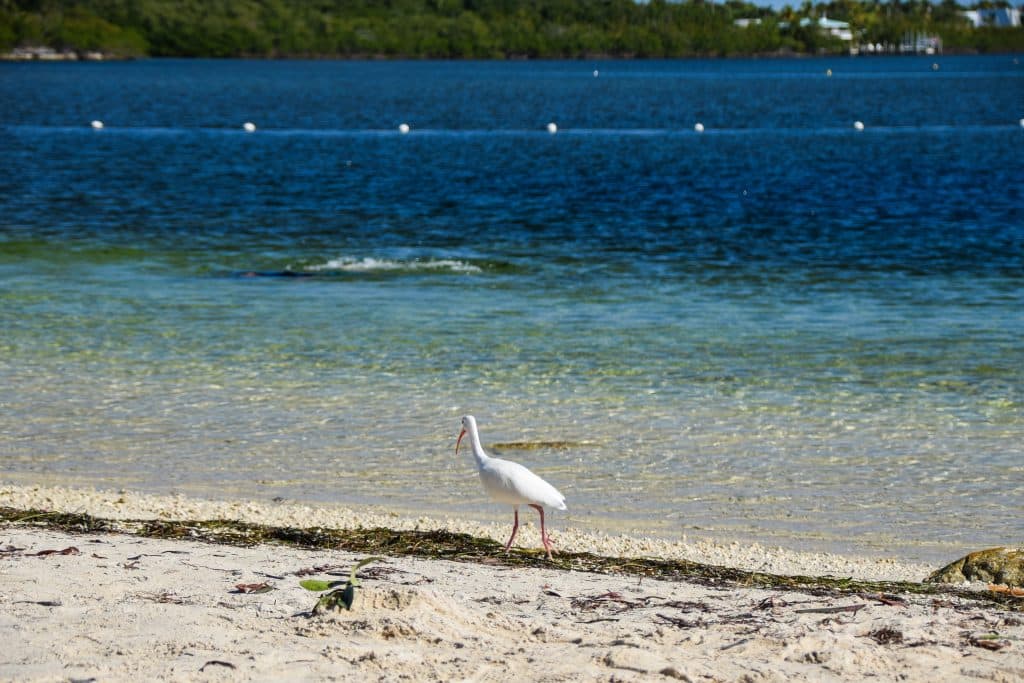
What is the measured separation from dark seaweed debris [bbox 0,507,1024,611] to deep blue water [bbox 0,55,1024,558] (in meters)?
1.42

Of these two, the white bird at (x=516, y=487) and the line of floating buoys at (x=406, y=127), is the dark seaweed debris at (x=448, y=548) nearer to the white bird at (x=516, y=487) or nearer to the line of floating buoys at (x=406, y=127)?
the white bird at (x=516, y=487)

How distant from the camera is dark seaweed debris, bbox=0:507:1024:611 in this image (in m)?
8.24

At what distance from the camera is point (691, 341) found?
1803 centimetres

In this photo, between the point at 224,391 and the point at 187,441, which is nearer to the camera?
the point at 187,441

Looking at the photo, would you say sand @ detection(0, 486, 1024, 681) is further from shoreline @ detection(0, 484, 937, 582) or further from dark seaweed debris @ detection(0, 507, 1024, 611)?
shoreline @ detection(0, 484, 937, 582)

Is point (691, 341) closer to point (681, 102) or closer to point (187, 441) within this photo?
point (187, 441)

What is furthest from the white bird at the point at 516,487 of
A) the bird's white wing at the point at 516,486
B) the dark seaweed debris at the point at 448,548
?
the dark seaweed debris at the point at 448,548

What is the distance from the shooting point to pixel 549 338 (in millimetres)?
18281

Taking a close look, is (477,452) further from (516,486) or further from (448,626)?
(448,626)

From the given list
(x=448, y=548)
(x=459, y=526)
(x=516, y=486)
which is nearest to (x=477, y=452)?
(x=516, y=486)

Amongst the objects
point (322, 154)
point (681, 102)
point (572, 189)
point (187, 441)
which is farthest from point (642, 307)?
point (681, 102)

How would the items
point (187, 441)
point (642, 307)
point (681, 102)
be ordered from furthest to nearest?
point (681, 102), point (642, 307), point (187, 441)

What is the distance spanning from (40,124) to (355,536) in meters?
73.4

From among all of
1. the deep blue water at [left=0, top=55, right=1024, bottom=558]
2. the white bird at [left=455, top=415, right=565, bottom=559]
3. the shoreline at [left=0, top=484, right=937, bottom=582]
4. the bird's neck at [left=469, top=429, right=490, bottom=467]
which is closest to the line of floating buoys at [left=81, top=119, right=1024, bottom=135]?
the deep blue water at [left=0, top=55, right=1024, bottom=558]
